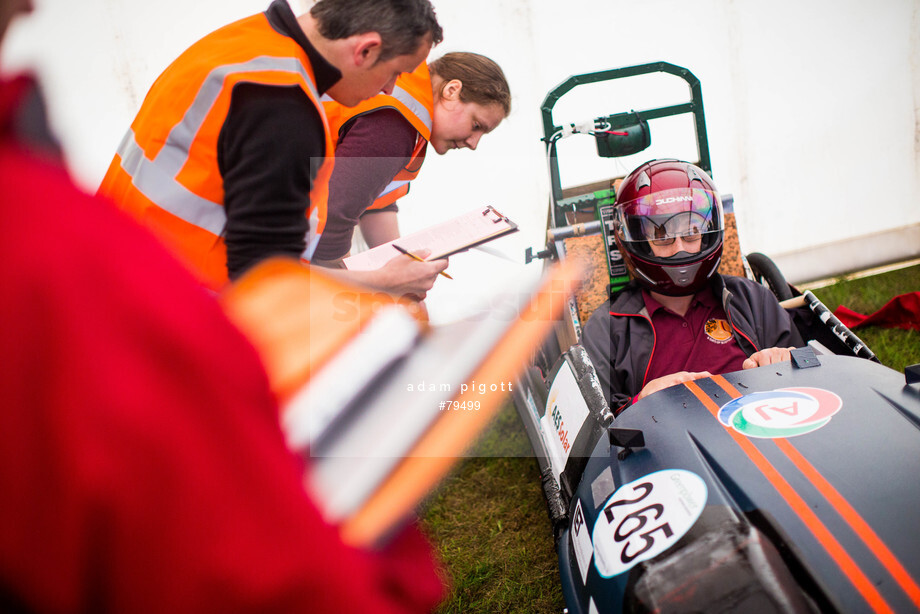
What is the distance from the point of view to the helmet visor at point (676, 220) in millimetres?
2176

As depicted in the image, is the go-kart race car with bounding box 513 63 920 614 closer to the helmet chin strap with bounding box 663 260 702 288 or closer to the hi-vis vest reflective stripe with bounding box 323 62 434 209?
the helmet chin strap with bounding box 663 260 702 288

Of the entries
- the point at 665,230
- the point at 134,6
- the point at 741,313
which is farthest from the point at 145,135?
the point at 134,6

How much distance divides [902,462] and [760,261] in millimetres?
1671

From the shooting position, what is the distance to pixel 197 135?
1216mm

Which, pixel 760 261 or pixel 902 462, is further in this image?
pixel 760 261

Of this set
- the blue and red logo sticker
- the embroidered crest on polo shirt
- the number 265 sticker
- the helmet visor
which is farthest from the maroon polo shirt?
the number 265 sticker

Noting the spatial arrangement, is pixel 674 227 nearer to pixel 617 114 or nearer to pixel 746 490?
pixel 617 114

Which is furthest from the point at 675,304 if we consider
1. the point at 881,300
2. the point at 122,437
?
the point at 881,300

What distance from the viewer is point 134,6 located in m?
3.55

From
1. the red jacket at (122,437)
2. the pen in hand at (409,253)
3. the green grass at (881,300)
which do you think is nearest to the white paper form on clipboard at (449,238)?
the pen in hand at (409,253)

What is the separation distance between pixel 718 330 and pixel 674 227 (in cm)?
44

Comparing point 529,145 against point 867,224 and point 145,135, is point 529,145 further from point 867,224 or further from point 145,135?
point 145,135

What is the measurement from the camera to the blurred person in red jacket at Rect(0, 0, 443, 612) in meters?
0.31

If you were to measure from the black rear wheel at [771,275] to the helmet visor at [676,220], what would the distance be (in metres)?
→ 0.59
